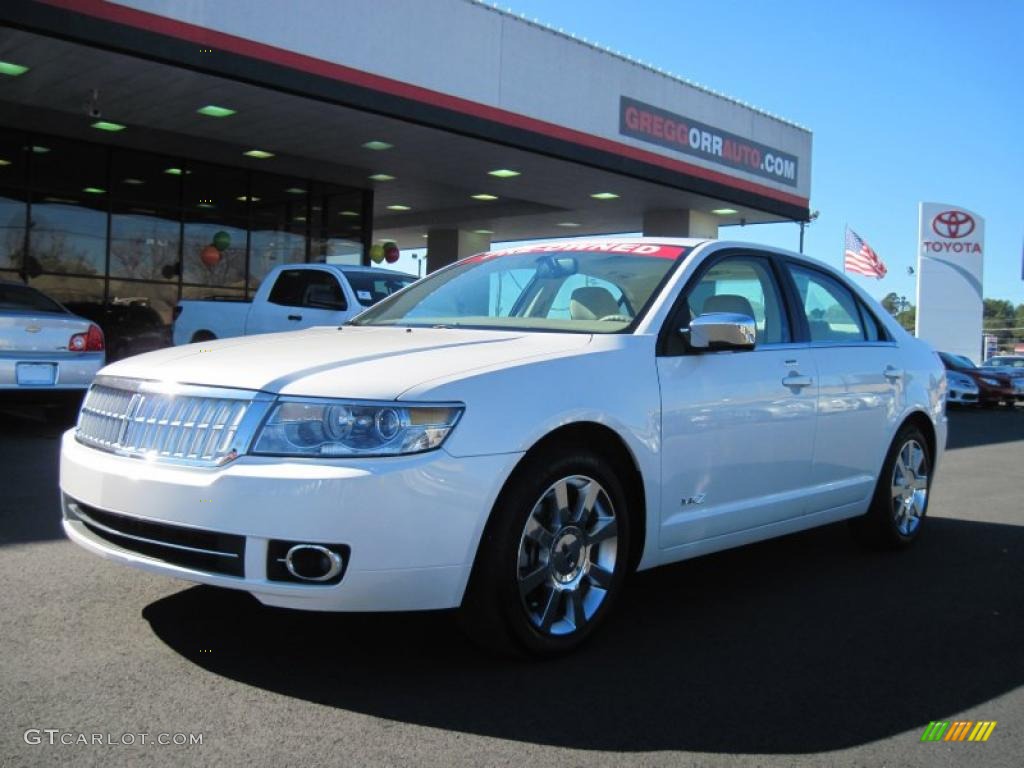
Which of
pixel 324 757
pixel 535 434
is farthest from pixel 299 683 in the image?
pixel 535 434

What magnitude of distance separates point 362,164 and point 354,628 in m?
16.2

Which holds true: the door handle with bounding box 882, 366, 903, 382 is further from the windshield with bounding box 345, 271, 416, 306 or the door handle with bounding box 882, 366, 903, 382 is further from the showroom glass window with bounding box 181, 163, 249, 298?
the showroom glass window with bounding box 181, 163, 249, 298

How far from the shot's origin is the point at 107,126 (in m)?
16.8

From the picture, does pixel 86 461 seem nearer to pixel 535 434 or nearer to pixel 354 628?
pixel 354 628

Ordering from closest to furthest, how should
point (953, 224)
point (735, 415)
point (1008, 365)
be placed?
point (735, 415)
point (1008, 365)
point (953, 224)

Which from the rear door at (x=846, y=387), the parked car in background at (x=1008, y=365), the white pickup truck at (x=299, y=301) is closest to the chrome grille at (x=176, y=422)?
the rear door at (x=846, y=387)

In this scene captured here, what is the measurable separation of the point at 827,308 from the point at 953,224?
3580 cm

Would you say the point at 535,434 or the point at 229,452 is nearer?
the point at 229,452

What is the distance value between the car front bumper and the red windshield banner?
172 cm

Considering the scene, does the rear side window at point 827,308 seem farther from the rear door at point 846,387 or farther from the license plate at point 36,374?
the license plate at point 36,374

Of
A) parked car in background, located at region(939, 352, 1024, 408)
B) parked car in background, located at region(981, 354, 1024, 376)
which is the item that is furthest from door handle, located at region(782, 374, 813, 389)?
parked car in background, located at region(981, 354, 1024, 376)

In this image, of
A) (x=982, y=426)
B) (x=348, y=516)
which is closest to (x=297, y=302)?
(x=348, y=516)

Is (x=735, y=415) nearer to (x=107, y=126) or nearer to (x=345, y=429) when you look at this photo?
(x=345, y=429)

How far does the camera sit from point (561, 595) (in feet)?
12.2
